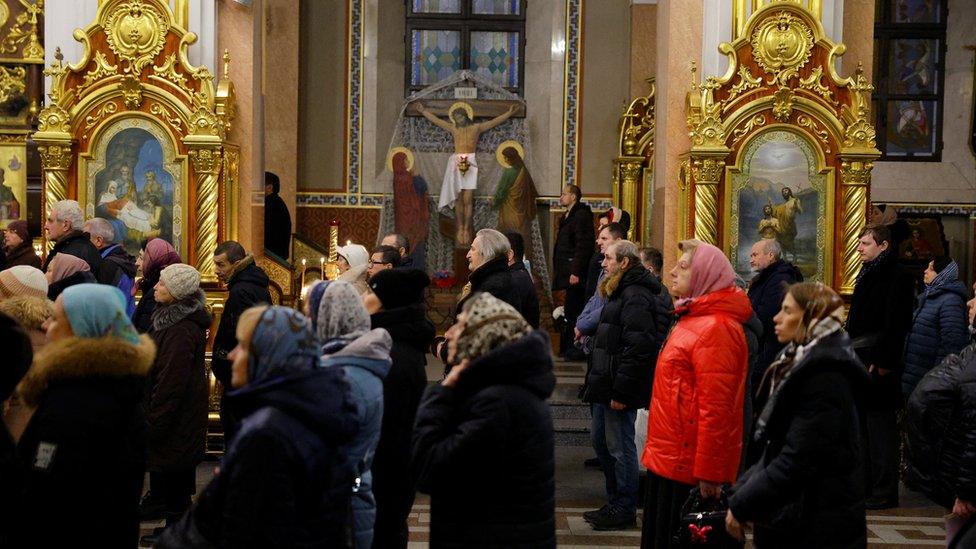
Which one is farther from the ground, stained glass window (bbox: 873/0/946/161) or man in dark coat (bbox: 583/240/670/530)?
stained glass window (bbox: 873/0/946/161)

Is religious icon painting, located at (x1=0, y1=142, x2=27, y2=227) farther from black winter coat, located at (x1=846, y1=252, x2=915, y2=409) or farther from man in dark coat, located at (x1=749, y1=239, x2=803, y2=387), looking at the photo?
black winter coat, located at (x1=846, y1=252, x2=915, y2=409)

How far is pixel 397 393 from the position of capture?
489cm

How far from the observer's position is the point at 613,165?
A: 15.3 meters

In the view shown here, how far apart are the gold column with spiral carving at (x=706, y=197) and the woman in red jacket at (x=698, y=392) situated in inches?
168

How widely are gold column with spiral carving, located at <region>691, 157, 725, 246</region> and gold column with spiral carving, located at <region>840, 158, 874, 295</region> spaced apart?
1000mm

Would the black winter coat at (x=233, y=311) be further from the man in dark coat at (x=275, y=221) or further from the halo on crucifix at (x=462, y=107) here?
the halo on crucifix at (x=462, y=107)

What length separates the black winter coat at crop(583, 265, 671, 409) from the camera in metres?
6.70

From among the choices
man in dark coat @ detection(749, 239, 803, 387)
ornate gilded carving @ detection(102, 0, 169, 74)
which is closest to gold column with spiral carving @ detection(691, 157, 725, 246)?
man in dark coat @ detection(749, 239, 803, 387)

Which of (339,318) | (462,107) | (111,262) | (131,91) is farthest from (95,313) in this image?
(462,107)

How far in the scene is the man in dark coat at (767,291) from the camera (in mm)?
7723

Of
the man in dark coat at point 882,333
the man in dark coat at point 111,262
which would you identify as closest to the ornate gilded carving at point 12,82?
the man in dark coat at point 111,262

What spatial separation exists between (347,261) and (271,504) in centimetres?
423

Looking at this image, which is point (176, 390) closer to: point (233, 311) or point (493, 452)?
point (233, 311)

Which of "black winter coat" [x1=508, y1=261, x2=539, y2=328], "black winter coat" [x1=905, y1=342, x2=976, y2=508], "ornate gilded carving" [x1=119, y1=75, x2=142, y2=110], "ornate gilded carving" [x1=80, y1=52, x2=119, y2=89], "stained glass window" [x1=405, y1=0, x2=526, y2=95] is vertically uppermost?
"stained glass window" [x1=405, y1=0, x2=526, y2=95]
